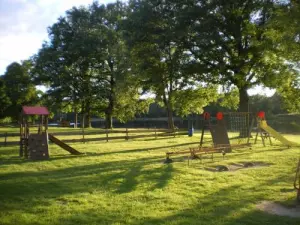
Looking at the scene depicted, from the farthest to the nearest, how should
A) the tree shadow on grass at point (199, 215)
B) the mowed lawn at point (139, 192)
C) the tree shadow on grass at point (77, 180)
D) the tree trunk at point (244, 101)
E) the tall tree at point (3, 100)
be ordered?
1. the tall tree at point (3, 100)
2. the tree trunk at point (244, 101)
3. the tree shadow on grass at point (77, 180)
4. the mowed lawn at point (139, 192)
5. the tree shadow on grass at point (199, 215)

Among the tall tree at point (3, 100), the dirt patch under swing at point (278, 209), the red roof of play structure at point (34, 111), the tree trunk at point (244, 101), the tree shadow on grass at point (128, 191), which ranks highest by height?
the tall tree at point (3, 100)

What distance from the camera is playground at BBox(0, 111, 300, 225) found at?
6.80 metres

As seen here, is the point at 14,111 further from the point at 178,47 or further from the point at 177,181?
the point at 177,181

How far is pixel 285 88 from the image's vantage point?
2745 cm

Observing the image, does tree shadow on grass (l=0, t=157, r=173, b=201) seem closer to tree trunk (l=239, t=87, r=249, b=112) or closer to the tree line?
the tree line

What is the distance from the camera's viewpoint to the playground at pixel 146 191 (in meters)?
6.80

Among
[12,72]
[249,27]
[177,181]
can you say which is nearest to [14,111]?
[12,72]

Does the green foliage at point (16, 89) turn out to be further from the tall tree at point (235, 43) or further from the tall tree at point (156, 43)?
the tall tree at point (235, 43)

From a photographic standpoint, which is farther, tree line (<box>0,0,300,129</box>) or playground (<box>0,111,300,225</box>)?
tree line (<box>0,0,300,129</box>)

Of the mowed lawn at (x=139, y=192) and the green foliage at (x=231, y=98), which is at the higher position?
the green foliage at (x=231, y=98)

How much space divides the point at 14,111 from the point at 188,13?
1856 inches

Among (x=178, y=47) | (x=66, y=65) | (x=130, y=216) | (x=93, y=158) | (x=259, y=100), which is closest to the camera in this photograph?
(x=130, y=216)

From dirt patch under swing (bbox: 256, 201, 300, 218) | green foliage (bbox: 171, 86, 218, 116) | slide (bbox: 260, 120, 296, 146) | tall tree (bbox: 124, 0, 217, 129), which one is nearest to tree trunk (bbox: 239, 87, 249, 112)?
green foliage (bbox: 171, 86, 218, 116)

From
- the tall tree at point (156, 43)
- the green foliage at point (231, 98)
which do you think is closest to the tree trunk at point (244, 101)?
the green foliage at point (231, 98)
